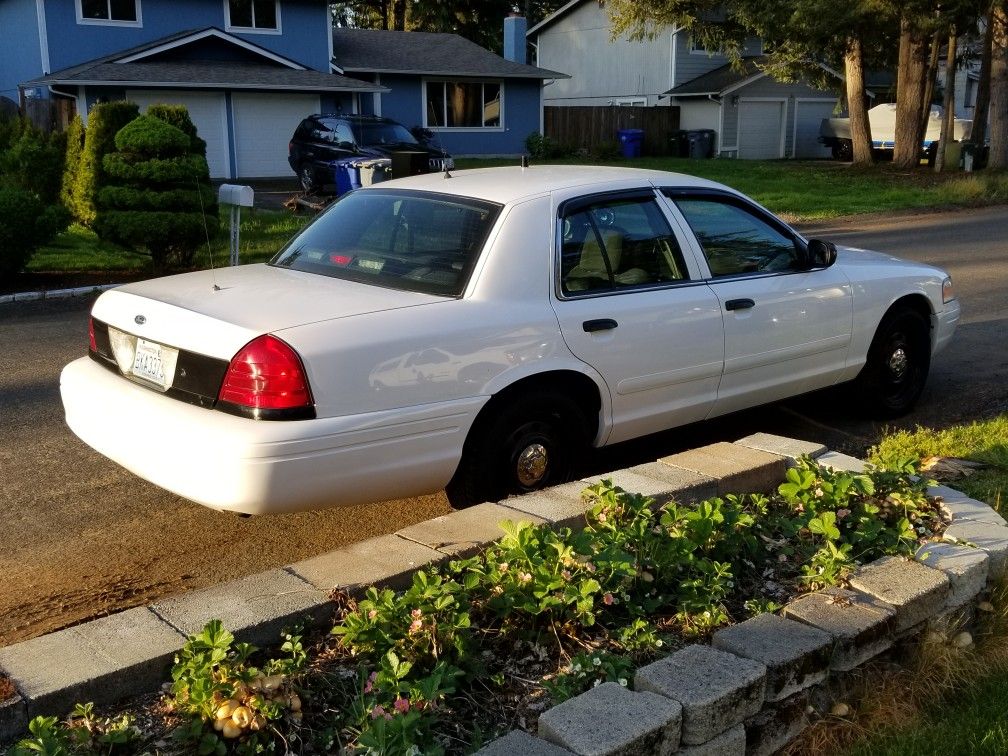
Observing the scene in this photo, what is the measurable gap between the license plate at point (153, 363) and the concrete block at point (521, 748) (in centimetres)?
253

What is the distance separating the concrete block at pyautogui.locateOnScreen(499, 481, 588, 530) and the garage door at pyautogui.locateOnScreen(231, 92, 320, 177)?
2746 cm

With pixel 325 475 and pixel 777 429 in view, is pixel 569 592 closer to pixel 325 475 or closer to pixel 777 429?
pixel 325 475

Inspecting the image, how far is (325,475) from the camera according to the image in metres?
4.34

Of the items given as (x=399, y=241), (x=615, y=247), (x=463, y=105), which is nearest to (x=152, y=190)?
(x=399, y=241)

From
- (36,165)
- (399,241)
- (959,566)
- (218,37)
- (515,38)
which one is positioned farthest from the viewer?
(515,38)

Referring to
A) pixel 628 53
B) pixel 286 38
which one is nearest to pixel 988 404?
pixel 286 38

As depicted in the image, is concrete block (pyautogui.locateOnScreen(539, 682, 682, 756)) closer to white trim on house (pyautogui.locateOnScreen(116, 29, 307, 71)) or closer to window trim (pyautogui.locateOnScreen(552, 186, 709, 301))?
window trim (pyautogui.locateOnScreen(552, 186, 709, 301))

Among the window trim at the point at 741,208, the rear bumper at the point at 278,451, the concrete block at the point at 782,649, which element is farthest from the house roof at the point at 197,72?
the concrete block at the point at 782,649

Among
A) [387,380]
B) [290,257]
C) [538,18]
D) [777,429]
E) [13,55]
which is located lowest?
[777,429]

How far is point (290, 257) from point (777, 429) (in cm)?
320

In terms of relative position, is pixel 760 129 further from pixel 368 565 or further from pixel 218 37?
pixel 368 565

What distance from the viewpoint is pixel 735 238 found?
6078 mm

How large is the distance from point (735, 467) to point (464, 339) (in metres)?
1.22

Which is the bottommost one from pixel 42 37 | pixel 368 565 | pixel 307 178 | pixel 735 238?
pixel 368 565
